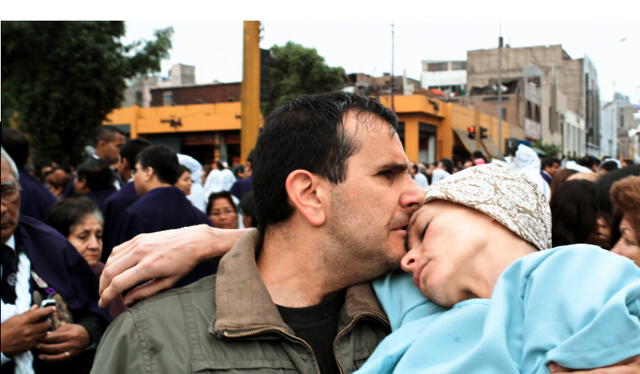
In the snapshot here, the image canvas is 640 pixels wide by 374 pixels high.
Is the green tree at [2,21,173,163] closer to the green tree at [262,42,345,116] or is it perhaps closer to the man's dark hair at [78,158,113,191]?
the man's dark hair at [78,158,113,191]

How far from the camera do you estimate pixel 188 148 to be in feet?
131

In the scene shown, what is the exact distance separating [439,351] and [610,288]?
444mm

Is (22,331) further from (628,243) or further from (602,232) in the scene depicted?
Result: (602,232)

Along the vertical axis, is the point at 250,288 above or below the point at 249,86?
below

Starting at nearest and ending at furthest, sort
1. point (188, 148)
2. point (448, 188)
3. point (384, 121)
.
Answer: point (448, 188) → point (384, 121) → point (188, 148)

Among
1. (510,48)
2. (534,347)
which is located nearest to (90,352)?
(534,347)

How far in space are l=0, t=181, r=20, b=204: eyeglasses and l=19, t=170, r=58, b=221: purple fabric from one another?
223 cm

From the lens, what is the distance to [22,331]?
9.21ft

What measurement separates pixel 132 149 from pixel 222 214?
4.13 feet

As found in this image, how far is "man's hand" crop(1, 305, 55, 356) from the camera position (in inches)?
110

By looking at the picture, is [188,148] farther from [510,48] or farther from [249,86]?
[510,48]

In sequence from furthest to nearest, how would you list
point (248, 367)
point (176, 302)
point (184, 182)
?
point (184, 182)
point (176, 302)
point (248, 367)

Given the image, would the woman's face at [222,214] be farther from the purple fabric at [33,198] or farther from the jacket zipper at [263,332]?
the jacket zipper at [263,332]

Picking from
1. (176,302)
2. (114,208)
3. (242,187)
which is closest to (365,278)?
(176,302)
